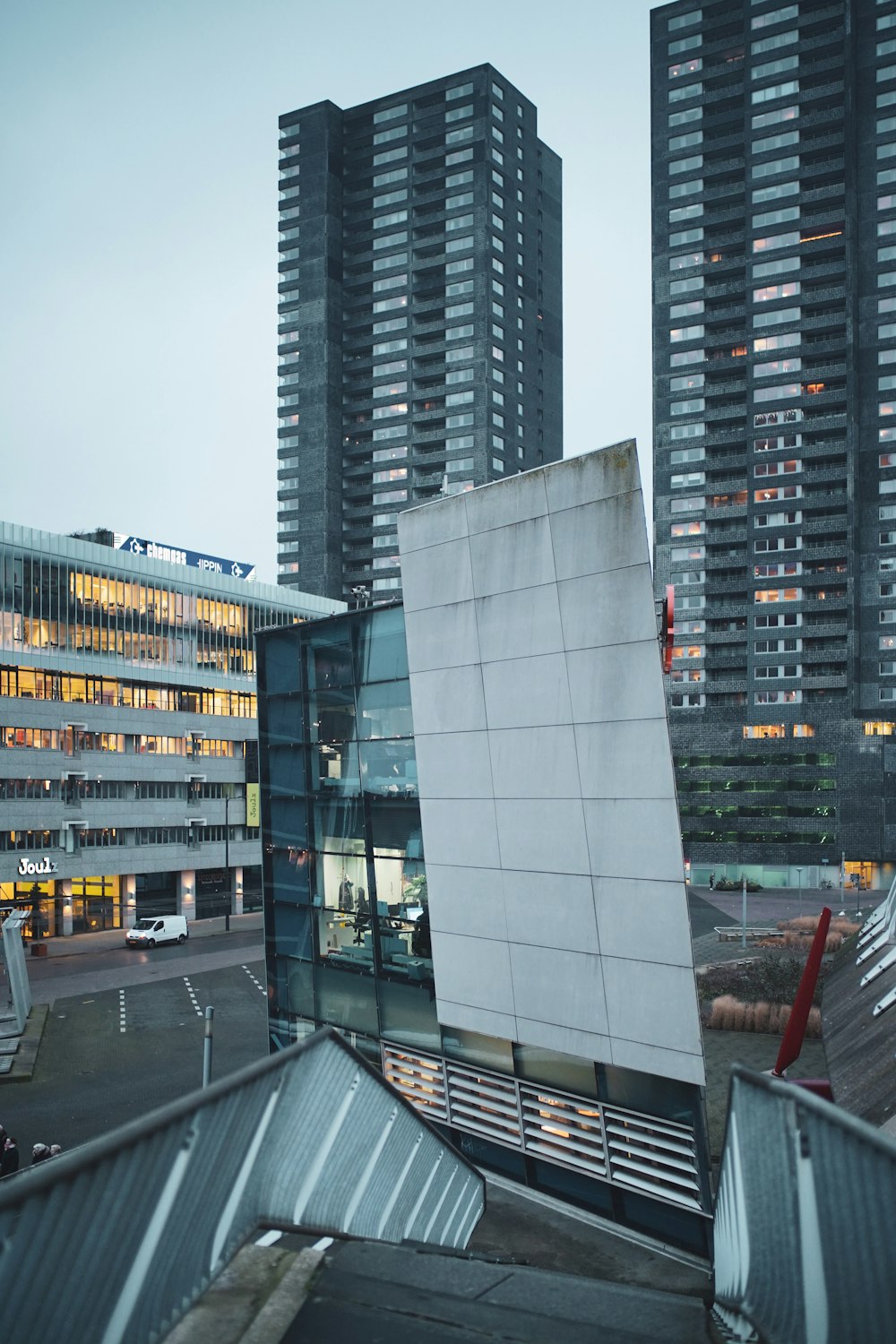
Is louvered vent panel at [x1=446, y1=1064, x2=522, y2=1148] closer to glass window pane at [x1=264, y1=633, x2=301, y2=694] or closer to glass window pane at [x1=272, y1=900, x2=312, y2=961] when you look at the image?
glass window pane at [x1=272, y1=900, x2=312, y2=961]

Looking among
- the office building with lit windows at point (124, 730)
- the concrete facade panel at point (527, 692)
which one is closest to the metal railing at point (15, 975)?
the office building with lit windows at point (124, 730)

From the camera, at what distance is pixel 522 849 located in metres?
17.0

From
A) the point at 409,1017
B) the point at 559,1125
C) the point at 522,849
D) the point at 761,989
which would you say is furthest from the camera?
the point at 761,989

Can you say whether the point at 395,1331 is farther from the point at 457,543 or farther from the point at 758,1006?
the point at 758,1006

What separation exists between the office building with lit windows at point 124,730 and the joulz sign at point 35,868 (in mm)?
93

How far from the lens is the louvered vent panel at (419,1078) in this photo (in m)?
19.4

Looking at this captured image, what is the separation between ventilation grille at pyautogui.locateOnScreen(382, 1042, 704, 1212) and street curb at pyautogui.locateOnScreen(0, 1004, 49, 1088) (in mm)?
13321

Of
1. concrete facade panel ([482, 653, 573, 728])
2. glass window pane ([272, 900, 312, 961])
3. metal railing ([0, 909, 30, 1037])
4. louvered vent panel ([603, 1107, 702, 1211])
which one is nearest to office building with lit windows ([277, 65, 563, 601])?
metal railing ([0, 909, 30, 1037])

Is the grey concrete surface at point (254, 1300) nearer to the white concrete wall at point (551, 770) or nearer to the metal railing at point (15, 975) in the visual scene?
the white concrete wall at point (551, 770)

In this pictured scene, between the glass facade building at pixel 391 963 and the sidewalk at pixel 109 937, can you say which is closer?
the glass facade building at pixel 391 963

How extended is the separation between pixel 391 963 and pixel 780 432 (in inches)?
3208

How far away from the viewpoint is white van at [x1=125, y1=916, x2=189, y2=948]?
173 ft

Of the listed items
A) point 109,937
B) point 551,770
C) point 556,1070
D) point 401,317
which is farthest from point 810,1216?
point 401,317

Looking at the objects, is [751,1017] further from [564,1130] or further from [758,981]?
[564,1130]
